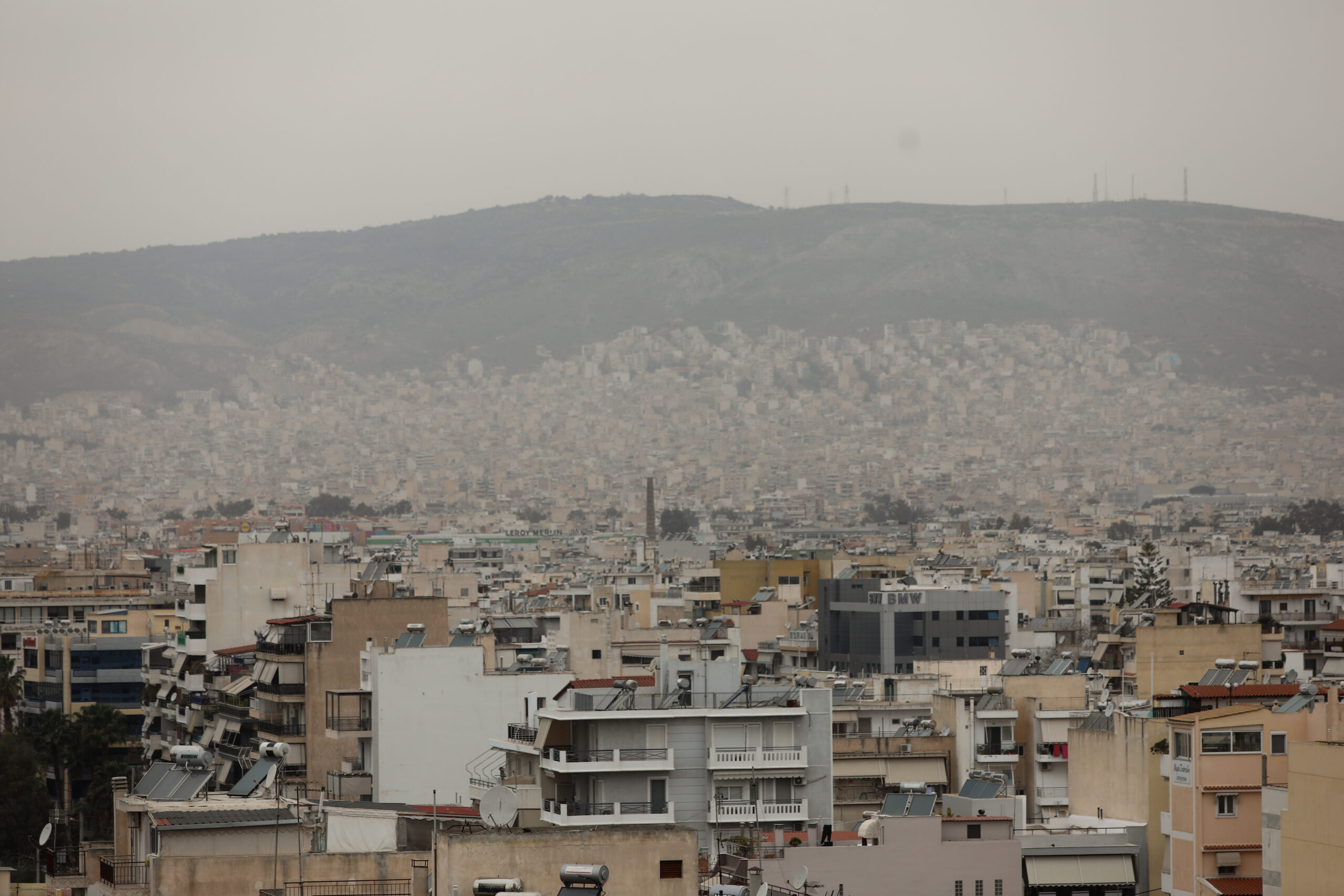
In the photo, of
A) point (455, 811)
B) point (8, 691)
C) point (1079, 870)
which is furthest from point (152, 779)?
point (8, 691)

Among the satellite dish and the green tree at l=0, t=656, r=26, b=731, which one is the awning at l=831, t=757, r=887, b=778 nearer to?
the satellite dish

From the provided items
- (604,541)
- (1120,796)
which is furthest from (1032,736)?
(604,541)

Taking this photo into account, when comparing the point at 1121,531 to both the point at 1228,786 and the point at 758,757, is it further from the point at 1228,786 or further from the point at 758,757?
the point at 1228,786

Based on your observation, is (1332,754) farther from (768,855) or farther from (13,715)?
(13,715)

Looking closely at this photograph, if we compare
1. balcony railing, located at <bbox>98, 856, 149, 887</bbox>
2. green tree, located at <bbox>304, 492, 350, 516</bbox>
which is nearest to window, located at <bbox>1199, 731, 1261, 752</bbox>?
balcony railing, located at <bbox>98, 856, 149, 887</bbox>

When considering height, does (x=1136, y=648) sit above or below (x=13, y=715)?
above

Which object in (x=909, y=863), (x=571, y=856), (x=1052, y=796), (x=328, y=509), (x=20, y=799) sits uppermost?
(x=571, y=856)
